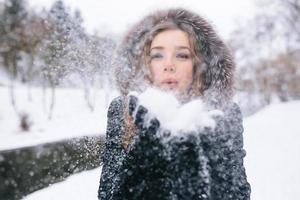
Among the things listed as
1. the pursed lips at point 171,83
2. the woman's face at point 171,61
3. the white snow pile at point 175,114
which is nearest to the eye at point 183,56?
the woman's face at point 171,61

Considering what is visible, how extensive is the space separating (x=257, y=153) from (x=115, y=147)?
5.37 meters

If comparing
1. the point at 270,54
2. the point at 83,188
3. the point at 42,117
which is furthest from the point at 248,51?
the point at 83,188

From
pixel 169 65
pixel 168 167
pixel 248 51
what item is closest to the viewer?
pixel 168 167

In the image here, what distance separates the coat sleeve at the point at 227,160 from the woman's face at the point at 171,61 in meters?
0.20

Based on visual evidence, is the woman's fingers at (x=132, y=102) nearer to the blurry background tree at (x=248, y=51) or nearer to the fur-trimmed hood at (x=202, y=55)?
the fur-trimmed hood at (x=202, y=55)

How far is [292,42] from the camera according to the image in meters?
22.4

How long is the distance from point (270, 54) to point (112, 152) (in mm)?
23659

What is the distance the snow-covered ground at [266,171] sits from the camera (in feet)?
13.4

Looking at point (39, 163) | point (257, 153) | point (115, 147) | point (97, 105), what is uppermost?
point (115, 147)

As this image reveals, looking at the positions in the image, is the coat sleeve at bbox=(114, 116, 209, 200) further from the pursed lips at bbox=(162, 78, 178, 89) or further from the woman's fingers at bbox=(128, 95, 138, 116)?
the pursed lips at bbox=(162, 78, 178, 89)

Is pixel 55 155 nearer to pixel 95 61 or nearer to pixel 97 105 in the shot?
pixel 97 105

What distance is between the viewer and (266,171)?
522 cm

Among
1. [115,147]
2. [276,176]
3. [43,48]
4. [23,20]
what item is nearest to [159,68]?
[115,147]

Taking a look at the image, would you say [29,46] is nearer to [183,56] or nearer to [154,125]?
[183,56]
